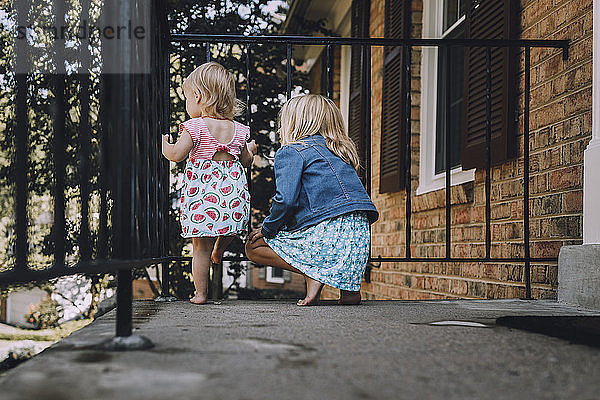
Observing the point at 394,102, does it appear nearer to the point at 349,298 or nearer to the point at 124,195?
the point at 349,298

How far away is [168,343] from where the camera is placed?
59.1 inches

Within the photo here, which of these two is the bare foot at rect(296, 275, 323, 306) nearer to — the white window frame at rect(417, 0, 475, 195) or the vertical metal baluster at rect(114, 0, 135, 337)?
the vertical metal baluster at rect(114, 0, 135, 337)

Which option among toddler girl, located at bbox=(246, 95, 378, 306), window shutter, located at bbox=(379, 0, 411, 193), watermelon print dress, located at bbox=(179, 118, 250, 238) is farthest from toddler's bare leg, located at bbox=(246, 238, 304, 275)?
window shutter, located at bbox=(379, 0, 411, 193)

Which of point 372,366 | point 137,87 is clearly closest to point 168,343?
point 372,366

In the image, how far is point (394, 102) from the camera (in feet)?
18.1

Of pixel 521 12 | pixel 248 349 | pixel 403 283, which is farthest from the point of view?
pixel 403 283

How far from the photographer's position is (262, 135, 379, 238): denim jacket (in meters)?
2.76

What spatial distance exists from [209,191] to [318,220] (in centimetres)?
48

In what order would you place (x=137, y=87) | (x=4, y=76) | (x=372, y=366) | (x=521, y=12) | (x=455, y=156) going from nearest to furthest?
(x=372, y=366)
(x=137, y=87)
(x=521, y=12)
(x=4, y=76)
(x=455, y=156)

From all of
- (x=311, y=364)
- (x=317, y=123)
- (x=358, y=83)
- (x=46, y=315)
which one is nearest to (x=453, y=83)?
(x=317, y=123)

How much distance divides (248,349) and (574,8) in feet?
7.48

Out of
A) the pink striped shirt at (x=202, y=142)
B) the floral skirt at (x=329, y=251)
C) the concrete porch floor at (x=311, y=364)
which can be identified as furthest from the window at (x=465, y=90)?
the concrete porch floor at (x=311, y=364)

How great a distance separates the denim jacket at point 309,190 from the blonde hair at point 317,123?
8 cm

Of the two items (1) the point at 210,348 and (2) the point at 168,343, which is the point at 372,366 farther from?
(2) the point at 168,343
